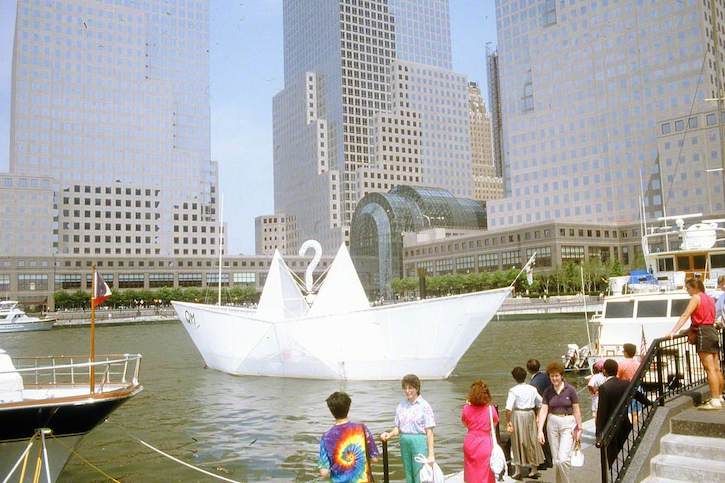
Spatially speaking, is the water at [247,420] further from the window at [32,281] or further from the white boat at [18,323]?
the window at [32,281]

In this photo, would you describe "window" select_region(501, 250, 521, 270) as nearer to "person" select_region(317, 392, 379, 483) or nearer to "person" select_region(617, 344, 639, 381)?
"person" select_region(617, 344, 639, 381)

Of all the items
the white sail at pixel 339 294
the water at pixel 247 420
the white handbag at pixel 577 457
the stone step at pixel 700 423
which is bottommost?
the water at pixel 247 420

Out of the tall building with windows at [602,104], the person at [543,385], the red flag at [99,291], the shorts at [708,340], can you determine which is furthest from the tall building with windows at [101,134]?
the shorts at [708,340]

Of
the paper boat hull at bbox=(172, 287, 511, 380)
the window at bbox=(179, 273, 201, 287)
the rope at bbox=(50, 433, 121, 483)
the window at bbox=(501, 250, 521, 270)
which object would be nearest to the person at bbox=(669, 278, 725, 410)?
the rope at bbox=(50, 433, 121, 483)

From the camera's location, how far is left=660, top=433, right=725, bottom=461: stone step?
9195mm

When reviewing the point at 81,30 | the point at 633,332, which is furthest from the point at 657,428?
the point at 81,30

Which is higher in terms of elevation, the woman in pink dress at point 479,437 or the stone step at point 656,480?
the woman in pink dress at point 479,437

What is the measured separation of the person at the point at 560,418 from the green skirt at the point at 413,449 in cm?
231

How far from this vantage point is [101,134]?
18450 cm

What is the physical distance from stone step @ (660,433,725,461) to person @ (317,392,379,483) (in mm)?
4790

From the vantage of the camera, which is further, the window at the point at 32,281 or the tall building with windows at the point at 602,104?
the window at the point at 32,281

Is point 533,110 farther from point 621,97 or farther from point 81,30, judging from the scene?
point 81,30

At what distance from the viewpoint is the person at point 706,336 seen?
1036cm

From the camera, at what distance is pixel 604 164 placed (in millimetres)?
138500
